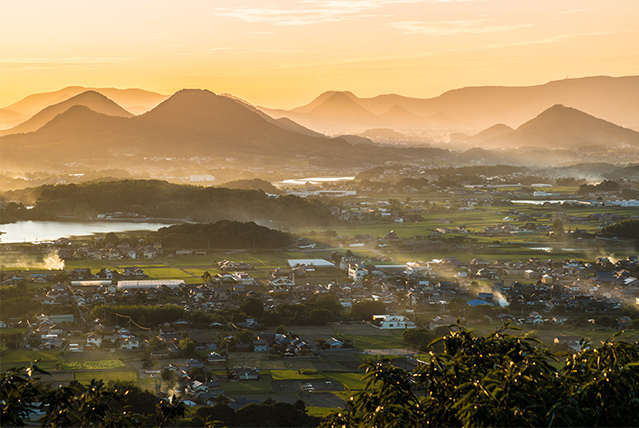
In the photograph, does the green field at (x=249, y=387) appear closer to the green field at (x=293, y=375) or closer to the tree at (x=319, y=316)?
the green field at (x=293, y=375)

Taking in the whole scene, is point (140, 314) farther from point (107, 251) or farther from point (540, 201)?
point (540, 201)

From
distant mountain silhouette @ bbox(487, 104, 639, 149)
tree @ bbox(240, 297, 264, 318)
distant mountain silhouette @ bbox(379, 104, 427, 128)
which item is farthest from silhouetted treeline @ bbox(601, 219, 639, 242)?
distant mountain silhouette @ bbox(379, 104, 427, 128)

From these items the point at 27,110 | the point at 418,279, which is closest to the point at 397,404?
the point at 418,279

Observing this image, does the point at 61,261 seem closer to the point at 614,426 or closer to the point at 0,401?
the point at 0,401

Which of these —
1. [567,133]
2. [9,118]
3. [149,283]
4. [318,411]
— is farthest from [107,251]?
[9,118]

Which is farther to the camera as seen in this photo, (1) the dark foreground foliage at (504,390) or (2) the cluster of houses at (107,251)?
(2) the cluster of houses at (107,251)

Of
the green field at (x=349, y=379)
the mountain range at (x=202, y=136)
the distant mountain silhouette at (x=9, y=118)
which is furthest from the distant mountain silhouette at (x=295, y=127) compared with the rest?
the green field at (x=349, y=379)
